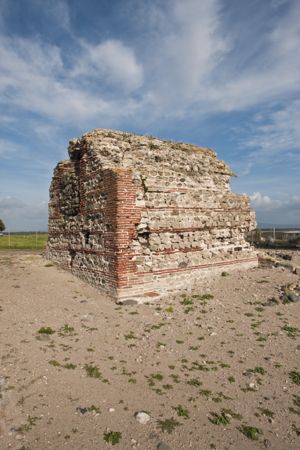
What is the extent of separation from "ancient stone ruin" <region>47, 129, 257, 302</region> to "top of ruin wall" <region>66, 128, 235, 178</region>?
34 mm

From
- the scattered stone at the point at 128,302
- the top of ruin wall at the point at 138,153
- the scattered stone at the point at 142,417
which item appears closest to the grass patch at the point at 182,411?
the scattered stone at the point at 142,417

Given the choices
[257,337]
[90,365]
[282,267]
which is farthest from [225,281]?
[90,365]

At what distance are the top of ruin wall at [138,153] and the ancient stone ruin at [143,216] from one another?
34 mm

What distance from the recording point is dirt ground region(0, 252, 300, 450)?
14.0ft

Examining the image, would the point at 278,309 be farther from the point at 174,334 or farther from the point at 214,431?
the point at 214,431

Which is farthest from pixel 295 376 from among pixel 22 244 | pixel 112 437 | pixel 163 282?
pixel 22 244

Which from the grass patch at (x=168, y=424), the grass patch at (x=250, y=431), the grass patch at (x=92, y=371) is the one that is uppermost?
the grass patch at (x=92, y=371)

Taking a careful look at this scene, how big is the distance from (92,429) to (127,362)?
6.36ft

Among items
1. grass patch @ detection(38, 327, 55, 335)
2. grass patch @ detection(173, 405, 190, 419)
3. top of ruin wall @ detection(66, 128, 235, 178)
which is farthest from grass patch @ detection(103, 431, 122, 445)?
top of ruin wall @ detection(66, 128, 235, 178)

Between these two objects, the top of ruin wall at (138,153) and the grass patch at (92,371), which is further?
the top of ruin wall at (138,153)

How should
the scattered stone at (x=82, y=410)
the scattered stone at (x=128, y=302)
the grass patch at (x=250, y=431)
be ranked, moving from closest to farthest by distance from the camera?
the grass patch at (x=250, y=431) → the scattered stone at (x=82, y=410) → the scattered stone at (x=128, y=302)

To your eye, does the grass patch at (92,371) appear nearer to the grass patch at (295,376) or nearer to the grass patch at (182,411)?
the grass patch at (182,411)

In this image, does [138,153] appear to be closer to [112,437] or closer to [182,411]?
[182,411]

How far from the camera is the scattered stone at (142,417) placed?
448cm
